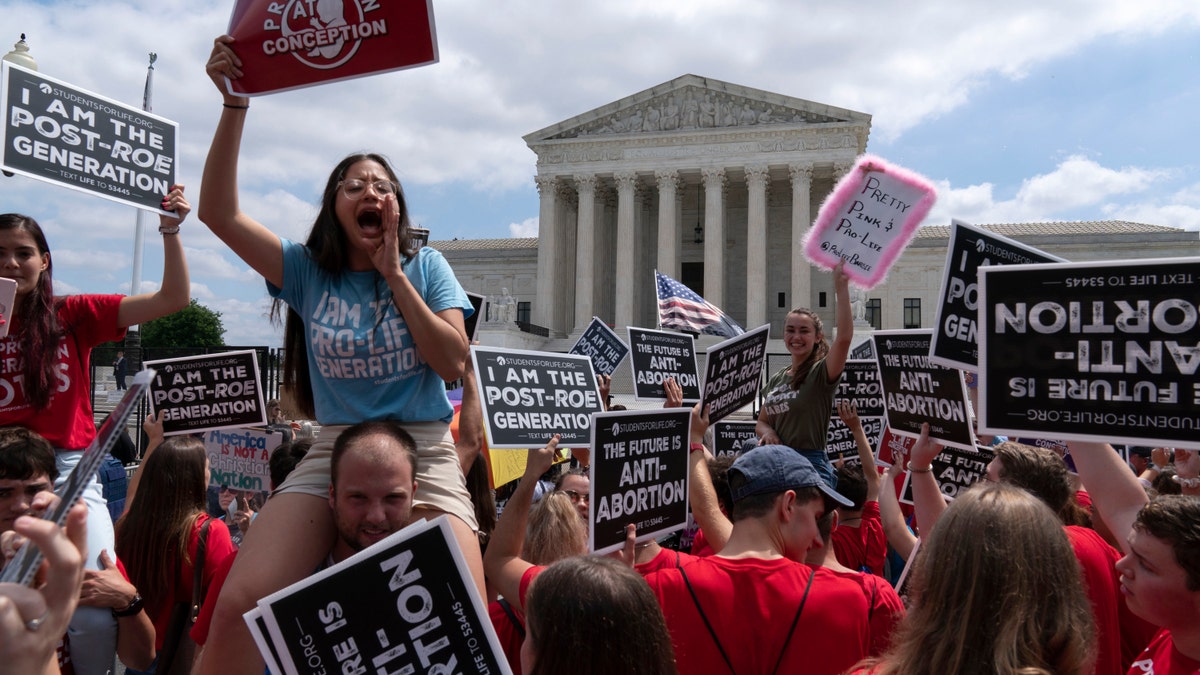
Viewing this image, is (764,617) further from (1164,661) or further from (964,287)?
(964,287)

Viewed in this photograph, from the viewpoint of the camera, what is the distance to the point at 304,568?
287 cm

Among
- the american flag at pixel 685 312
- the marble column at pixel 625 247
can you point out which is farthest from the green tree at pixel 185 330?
the american flag at pixel 685 312

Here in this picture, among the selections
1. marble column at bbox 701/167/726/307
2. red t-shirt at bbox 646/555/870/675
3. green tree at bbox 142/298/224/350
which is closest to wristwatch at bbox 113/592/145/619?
red t-shirt at bbox 646/555/870/675

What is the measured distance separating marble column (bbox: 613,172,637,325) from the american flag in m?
36.6

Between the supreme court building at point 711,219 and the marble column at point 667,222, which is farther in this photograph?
the marble column at point 667,222

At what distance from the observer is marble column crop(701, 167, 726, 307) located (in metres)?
49.9

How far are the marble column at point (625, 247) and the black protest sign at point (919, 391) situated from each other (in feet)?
147

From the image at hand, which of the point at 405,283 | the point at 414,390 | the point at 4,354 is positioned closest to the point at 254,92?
the point at 405,283

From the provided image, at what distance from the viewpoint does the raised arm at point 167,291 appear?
402cm

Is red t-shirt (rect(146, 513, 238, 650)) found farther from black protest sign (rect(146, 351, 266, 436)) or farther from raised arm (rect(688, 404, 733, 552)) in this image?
black protest sign (rect(146, 351, 266, 436))

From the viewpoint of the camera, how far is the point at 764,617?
2.98m

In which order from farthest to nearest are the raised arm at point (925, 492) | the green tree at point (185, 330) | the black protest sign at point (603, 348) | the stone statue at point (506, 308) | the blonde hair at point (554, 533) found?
1. the green tree at point (185, 330)
2. the stone statue at point (506, 308)
3. the black protest sign at point (603, 348)
4. the raised arm at point (925, 492)
5. the blonde hair at point (554, 533)

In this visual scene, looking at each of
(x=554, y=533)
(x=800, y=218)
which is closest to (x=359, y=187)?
(x=554, y=533)

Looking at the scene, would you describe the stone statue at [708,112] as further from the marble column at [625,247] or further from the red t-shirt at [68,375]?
the red t-shirt at [68,375]
